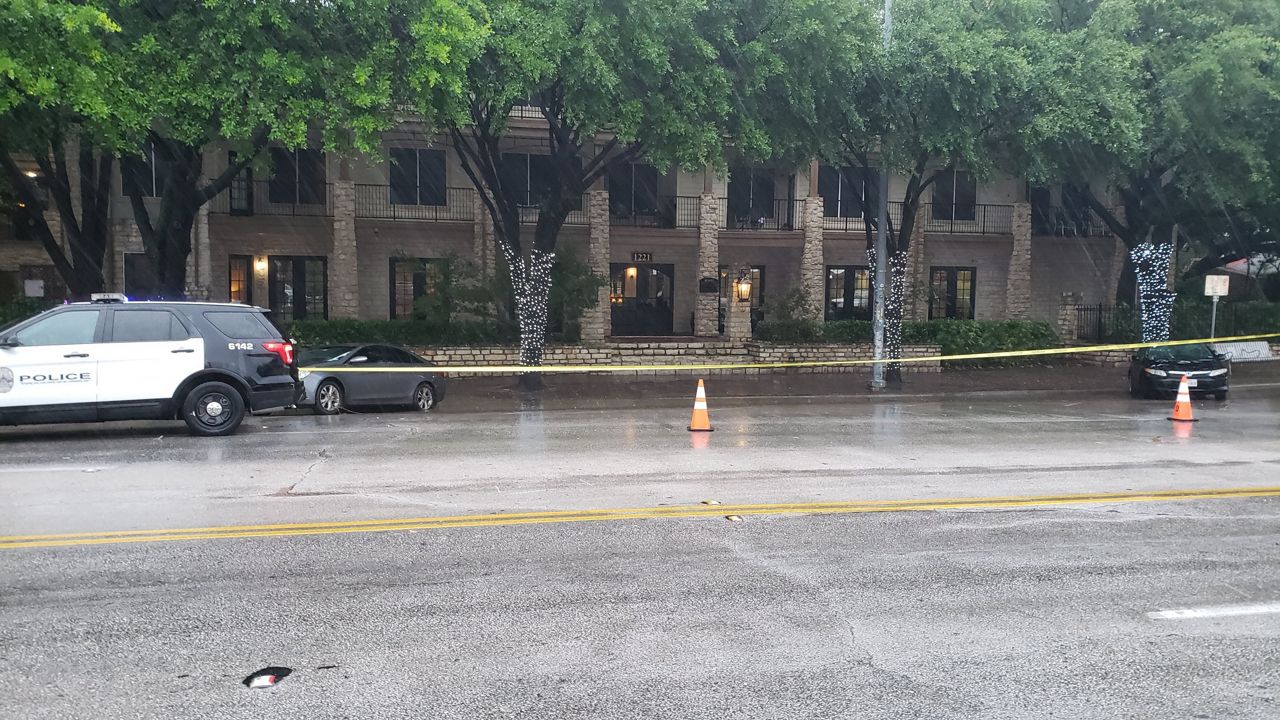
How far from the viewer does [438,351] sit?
2323cm

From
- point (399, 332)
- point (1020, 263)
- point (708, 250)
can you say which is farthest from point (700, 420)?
point (1020, 263)

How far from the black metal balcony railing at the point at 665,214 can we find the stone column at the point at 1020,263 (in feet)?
36.2

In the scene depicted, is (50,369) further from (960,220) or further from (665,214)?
(960,220)

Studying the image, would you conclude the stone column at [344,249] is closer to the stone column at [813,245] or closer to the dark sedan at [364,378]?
the dark sedan at [364,378]

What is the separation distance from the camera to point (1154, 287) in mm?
26062

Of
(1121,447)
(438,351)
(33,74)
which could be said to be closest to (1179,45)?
(1121,447)

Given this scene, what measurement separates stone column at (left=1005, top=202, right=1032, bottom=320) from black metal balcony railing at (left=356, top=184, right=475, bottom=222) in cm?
1795

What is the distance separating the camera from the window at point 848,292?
1303 inches

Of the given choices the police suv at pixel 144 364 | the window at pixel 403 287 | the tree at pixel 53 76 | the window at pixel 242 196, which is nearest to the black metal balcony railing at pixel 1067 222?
the window at pixel 403 287

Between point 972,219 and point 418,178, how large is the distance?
18753 mm

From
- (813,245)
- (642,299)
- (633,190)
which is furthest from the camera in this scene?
(642,299)

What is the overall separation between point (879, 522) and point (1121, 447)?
6.30 meters

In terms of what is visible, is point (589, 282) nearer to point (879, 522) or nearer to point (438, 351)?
point (438, 351)

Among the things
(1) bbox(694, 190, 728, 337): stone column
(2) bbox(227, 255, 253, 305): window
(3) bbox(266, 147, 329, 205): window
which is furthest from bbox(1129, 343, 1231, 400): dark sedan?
(2) bbox(227, 255, 253, 305): window
